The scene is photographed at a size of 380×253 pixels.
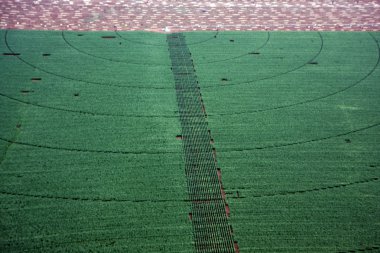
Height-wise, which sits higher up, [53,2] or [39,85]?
[53,2]

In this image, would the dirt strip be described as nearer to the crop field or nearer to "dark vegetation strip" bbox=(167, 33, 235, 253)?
A: the crop field

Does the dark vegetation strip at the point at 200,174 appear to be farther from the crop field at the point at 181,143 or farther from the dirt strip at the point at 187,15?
the dirt strip at the point at 187,15

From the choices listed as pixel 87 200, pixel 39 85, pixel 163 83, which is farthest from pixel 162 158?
pixel 39 85

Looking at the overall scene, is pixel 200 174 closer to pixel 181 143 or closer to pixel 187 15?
pixel 181 143

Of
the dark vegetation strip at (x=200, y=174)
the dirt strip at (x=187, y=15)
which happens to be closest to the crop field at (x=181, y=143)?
the dark vegetation strip at (x=200, y=174)

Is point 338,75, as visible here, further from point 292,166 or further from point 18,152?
point 18,152

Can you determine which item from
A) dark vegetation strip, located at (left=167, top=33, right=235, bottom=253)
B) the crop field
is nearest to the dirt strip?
the crop field
